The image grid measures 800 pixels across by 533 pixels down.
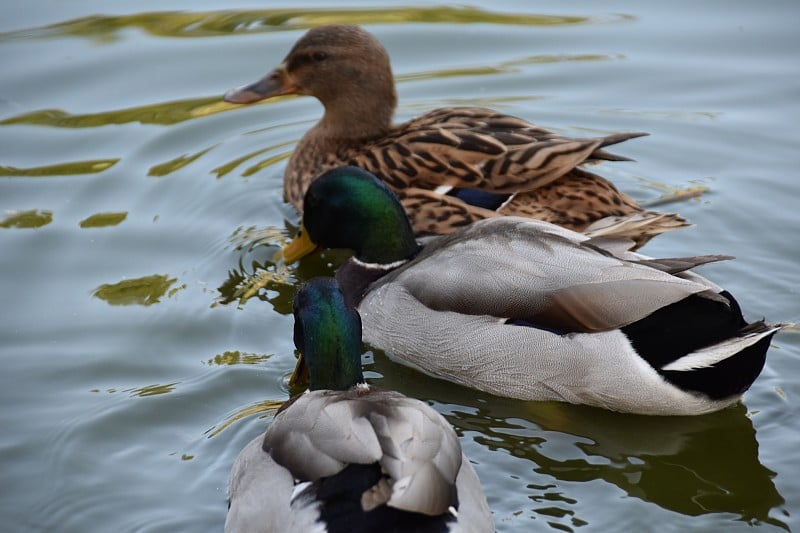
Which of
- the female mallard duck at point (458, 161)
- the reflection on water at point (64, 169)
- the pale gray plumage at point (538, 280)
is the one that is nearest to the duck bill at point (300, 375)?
the pale gray plumage at point (538, 280)

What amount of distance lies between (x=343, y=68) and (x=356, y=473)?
438cm

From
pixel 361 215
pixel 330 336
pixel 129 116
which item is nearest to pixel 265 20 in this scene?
pixel 129 116

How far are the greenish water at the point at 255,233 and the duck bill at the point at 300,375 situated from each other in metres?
0.15

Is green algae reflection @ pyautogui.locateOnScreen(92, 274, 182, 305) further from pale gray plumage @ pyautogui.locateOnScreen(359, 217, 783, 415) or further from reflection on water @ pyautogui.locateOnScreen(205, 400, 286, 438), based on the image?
pale gray plumage @ pyautogui.locateOnScreen(359, 217, 783, 415)

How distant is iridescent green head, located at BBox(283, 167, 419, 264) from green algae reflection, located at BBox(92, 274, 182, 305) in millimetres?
988

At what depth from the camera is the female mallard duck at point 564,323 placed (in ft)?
19.6

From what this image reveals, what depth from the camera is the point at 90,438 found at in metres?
6.21

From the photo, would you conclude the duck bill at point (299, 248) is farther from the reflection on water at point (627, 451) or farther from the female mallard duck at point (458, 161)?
the reflection on water at point (627, 451)

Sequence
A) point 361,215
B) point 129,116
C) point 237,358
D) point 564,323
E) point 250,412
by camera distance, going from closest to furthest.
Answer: point 564,323 < point 250,412 < point 237,358 < point 361,215 < point 129,116

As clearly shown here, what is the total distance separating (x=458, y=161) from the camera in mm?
7719

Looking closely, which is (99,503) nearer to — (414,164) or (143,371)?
(143,371)

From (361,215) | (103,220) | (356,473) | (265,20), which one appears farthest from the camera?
(265,20)

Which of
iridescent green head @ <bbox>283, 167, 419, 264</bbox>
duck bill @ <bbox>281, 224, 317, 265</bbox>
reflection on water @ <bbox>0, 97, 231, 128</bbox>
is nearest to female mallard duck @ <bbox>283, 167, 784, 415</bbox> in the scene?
iridescent green head @ <bbox>283, 167, 419, 264</bbox>

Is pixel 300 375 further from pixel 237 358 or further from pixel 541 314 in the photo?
pixel 541 314
